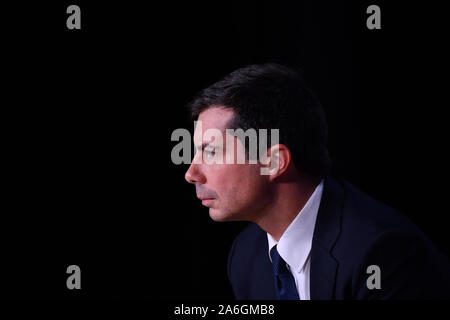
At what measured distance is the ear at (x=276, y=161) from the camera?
186 centimetres

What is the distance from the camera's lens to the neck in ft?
6.30

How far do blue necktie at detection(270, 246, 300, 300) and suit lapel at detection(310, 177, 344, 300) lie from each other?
0.11m

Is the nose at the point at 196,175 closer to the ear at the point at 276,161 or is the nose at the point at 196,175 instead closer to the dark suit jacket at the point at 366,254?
the ear at the point at 276,161

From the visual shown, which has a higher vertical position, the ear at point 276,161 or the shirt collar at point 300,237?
the ear at point 276,161

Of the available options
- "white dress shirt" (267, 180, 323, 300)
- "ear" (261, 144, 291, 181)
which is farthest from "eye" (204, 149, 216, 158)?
"white dress shirt" (267, 180, 323, 300)

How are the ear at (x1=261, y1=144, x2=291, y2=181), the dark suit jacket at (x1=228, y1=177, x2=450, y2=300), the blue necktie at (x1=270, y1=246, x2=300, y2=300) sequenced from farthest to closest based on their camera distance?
the blue necktie at (x1=270, y1=246, x2=300, y2=300), the ear at (x1=261, y1=144, x2=291, y2=181), the dark suit jacket at (x1=228, y1=177, x2=450, y2=300)

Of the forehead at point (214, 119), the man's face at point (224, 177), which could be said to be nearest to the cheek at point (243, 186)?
the man's face at point (224, 177)

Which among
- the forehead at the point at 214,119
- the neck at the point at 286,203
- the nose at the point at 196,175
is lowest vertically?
the neck at the point at 286,203

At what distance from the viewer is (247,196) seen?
1886 mm

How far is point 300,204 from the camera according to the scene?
1943mm

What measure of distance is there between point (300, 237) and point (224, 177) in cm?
39

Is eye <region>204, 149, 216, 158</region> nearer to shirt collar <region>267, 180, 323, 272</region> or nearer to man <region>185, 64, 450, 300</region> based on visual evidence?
man <region>185, 64, 450, 300</region>

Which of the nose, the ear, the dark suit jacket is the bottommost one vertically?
the dark suit jacket

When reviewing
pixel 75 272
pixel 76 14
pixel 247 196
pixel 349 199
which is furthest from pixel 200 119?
pixel 75 272
